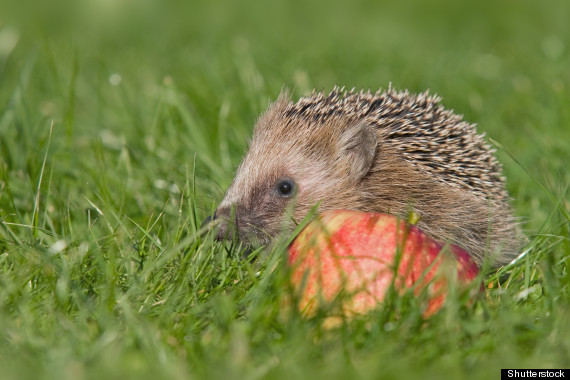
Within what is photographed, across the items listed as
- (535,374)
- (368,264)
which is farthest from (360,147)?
(535,374)

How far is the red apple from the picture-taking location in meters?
2.54

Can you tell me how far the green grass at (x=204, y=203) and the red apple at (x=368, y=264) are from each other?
0.29 feet

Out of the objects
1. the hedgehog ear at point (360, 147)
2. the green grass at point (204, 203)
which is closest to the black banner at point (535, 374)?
the green grass at point (204, 203)

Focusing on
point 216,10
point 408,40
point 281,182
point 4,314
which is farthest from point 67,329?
point 216,10

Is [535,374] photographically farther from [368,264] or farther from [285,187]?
[285,187]

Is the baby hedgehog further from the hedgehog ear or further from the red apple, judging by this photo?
the red apple

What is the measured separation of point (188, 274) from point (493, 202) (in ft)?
6.04

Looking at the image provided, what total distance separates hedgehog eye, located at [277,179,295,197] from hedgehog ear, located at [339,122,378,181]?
325mm

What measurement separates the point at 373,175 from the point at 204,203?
3.42 ft

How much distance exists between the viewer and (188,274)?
285 cm

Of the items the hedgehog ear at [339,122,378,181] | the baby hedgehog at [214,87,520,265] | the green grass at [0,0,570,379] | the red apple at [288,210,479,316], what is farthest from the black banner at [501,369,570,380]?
the hedgehog ear at [339,122,378,181]

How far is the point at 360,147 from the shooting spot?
3.84 metres

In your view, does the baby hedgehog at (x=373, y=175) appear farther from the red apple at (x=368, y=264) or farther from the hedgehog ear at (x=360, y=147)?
the red apple at (x=368, y=264)

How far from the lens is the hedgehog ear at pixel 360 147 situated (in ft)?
12.6
